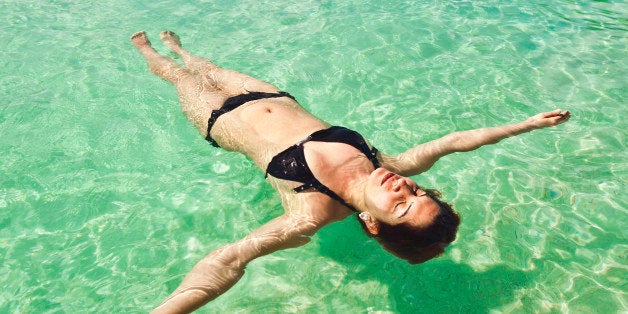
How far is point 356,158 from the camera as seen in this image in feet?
11.7

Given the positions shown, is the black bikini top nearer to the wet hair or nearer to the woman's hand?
the wet hair

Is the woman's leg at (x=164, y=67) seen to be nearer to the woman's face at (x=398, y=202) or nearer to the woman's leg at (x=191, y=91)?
the woman's leg at (x=191, y=91)

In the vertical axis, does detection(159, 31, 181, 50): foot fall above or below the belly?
above

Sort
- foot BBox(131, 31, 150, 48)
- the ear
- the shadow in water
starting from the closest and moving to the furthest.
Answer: the ear, the shadow in water, foot BBox(131, 31, 150, 48)

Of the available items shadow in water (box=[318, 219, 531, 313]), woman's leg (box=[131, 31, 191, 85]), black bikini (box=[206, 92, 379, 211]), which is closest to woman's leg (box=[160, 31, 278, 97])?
woman's leg (box=[131, 31, 191, 85])

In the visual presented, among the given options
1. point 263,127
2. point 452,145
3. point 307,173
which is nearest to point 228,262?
point 307,173

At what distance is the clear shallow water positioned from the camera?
11.2 ft

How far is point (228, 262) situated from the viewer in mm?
2877

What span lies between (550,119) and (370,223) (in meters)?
1.85

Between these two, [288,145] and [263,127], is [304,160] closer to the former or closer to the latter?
[288,145]

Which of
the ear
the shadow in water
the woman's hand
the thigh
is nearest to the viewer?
the ear

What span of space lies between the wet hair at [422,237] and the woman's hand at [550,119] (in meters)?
1.28

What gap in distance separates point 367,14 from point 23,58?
532cm

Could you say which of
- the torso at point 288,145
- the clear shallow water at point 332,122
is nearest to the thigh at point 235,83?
the torso at point 288,145
